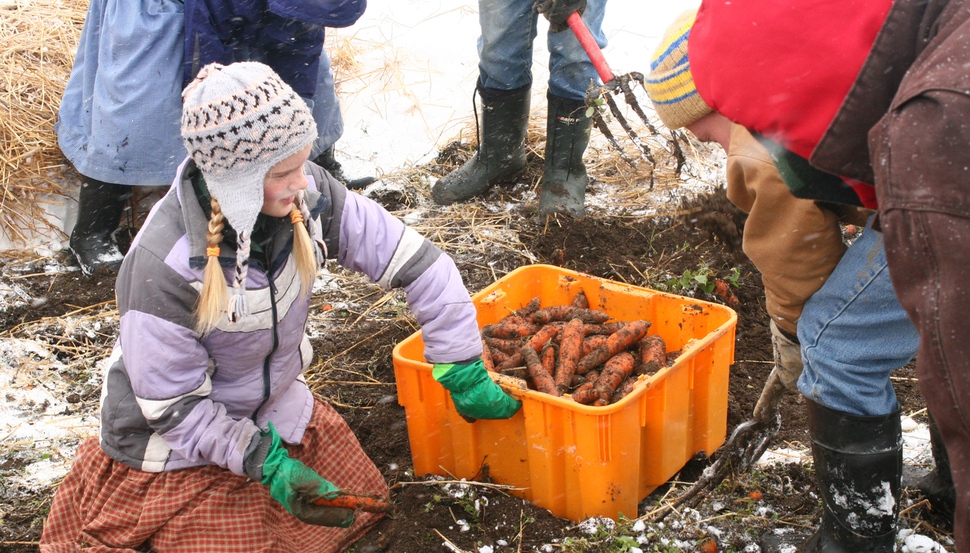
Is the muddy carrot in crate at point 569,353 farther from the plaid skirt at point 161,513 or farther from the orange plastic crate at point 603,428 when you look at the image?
the plaid skirt at point 161,513

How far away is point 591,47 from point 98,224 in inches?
93.5

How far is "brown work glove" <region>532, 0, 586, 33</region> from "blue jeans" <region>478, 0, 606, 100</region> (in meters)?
Result: 0.31

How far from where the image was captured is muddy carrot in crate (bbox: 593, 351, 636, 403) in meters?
2.34

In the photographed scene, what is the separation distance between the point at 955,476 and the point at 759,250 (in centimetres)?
90

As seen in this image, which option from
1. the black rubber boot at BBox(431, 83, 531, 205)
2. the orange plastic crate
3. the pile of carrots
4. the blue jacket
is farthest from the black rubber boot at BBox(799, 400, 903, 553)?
the black rubber boot at BBox(431, 83, 531, 205)

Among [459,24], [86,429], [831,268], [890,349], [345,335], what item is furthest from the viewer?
[459,24]

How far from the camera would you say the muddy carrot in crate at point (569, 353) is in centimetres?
247

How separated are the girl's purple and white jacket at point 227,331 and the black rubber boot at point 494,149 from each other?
2.02 metres

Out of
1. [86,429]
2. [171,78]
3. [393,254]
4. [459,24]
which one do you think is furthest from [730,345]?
[459,24]

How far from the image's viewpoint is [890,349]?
1591 millimetres

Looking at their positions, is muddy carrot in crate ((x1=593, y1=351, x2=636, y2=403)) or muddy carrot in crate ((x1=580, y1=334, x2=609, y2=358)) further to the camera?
muddy carrot in crate ((x1=580, y1=334, x2=609, y2=358))

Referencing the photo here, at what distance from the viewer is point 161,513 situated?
80.0 inches

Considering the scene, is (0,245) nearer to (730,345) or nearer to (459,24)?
(459,24)

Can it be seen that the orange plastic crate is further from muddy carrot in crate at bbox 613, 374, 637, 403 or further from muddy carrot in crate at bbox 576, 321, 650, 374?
muddy carrot in crate at bbox 576, 321, 650, 374
